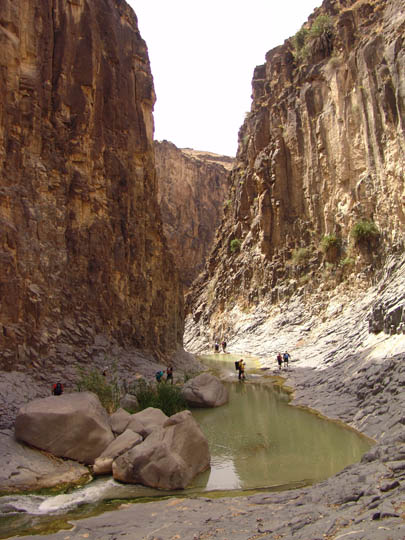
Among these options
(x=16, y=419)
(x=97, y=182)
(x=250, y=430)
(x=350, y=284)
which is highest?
(x=97, y=182)

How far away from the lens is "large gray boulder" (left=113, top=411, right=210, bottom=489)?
955cm

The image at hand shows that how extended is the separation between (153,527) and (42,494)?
12.0 feet

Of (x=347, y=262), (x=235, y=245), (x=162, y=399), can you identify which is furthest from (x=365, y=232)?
(x=235, y=245)

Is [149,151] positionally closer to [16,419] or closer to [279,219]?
[279,219]

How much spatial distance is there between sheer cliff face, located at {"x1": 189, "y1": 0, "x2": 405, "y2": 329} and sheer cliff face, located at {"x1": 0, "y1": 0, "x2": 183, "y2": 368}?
14087 mm

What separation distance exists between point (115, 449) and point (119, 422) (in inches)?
55.5

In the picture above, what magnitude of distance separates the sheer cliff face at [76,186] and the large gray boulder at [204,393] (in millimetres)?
4370

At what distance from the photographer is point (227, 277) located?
153 feet

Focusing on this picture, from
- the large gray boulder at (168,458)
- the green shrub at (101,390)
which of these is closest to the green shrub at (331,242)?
the green shrub at (101,390)

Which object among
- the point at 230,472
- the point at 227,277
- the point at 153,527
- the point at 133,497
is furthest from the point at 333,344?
the point at 227,277

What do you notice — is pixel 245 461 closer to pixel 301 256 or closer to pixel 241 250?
pixel 301 256

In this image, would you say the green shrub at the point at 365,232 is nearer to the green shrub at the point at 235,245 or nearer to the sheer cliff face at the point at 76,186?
the sheer cliff face at the point at 76,186

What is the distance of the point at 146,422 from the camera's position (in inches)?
480

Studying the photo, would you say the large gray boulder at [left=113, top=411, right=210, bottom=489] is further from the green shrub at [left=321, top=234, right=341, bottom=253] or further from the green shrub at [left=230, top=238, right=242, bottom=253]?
the green shrub at [left=230, top=238, right=242, bottom=253]
